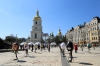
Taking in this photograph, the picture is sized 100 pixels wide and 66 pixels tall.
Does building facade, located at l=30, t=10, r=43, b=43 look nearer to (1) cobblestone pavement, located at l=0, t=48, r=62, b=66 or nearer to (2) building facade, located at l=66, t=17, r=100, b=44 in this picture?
(2) building facade, located at l=66, t=17, r=100, b=44

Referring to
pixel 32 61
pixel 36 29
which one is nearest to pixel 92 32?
pixel 36 29

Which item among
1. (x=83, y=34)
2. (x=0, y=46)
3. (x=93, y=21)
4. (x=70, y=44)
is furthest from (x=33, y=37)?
(x=70, y=44)

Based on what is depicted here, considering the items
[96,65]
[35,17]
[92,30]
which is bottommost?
[96,65]

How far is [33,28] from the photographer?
A: 108 meters

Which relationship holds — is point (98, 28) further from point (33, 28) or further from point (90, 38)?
point (33, 28)

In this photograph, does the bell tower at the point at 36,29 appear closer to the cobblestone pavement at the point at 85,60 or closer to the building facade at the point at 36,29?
the building facade at the point at 36,29

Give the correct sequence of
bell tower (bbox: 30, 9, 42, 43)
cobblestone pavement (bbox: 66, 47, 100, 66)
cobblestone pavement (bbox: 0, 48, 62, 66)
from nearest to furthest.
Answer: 1. cobblestone pavement (bbox: 0, 48, 62, 66)
2. cobblestone pavement (bbox: 66, 47, 100, 66)
3. bell tower (bbox: 30, 9, 42, 43)

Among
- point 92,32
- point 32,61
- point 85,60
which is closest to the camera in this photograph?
point 32,61

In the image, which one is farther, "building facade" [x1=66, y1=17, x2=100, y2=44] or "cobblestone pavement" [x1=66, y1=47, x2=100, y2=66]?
"building facade" [x1=66, y1=17, x2=100, y2=44]

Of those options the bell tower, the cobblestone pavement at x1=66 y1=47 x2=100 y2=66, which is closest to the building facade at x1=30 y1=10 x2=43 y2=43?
the bell tower

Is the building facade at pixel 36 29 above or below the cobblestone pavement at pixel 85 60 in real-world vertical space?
above

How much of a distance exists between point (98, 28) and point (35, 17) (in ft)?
130

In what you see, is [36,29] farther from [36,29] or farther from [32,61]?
[32,61]

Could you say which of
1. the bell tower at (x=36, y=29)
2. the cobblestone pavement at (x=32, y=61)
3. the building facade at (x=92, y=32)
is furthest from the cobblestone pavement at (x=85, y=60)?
the bell tower at (x=36, y=29)
